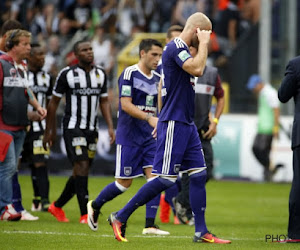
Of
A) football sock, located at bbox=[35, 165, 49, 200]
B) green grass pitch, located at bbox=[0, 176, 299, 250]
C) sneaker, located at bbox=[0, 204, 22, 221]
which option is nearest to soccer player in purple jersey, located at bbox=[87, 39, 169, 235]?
green grass pitch, located at bbox=[0, 176, 299, 250]

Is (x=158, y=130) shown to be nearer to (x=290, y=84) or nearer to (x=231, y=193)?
(x=290, y=84)

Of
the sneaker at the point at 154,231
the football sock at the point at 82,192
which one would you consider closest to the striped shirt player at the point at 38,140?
the football sock at the point at 82,192

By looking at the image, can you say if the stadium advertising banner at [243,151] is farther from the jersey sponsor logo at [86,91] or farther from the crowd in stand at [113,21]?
the jersey sponsor logo at [86,91]

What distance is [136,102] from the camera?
33.2ft

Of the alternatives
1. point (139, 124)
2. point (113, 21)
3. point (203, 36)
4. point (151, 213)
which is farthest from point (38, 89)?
point (113, 21)

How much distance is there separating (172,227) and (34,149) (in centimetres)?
270

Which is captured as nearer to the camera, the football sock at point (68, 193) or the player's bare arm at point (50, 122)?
the player's bare arm at point (50, 122)

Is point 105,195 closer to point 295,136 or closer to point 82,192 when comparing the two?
point 82,192

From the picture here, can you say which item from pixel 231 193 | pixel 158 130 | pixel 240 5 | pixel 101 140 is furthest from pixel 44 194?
pixel 240 5

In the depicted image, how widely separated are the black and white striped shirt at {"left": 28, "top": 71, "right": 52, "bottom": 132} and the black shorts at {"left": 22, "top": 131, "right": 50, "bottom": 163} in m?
0.10

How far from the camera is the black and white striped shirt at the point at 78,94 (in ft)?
36.7

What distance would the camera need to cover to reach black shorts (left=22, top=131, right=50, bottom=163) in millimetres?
12469

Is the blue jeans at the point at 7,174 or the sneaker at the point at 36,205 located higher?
the blue jeans at the point at 7,174

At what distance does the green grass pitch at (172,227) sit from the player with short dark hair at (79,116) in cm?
48
